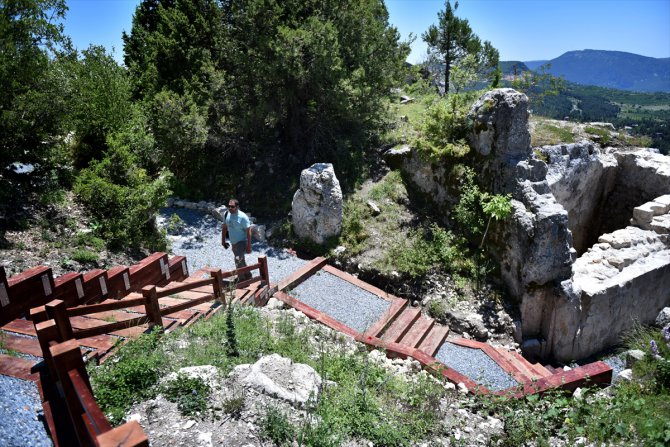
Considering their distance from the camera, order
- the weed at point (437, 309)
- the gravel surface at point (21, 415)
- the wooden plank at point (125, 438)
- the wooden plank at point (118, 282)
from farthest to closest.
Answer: the weed at point (437, 309) < the wooden plank at point (118, 282) < the gravel surface at point (21, 415) < the wooden plank at point (125, 438)

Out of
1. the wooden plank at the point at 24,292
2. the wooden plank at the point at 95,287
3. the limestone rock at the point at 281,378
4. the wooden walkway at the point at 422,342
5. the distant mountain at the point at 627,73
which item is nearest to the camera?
the limestone rock at the point at 281,378

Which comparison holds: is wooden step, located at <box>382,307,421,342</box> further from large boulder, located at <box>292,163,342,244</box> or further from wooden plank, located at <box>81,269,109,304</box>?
wooden plank, located at <box>81,269,109,304</box>

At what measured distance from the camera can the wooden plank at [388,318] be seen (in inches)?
334

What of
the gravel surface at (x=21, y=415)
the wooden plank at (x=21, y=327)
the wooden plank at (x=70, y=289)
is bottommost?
the gravel surface at (x=21, y=415)

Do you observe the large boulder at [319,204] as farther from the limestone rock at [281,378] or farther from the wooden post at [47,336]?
the wooden post at [47,336]

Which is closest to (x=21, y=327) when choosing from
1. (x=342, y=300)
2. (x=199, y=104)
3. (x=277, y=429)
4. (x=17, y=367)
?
(x=17, y=367)

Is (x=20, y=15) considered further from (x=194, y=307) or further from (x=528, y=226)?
(x=528, y=226)

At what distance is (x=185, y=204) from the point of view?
13.7 m

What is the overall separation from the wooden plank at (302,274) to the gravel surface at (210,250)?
280 millimetres

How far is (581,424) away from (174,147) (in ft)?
41.3

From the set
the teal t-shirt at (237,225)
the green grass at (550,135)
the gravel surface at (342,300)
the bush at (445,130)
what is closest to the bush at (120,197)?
the teal t-shirt at (237,225)

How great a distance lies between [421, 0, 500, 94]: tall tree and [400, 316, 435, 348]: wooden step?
1302 centimetres

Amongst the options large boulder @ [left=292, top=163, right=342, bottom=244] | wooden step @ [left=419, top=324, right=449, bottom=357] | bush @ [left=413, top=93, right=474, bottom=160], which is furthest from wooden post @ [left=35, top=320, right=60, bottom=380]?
bush @ [left=413, top=93, right=474, bottom=160]

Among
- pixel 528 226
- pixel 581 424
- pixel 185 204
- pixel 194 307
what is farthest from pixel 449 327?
pixel 185 204
